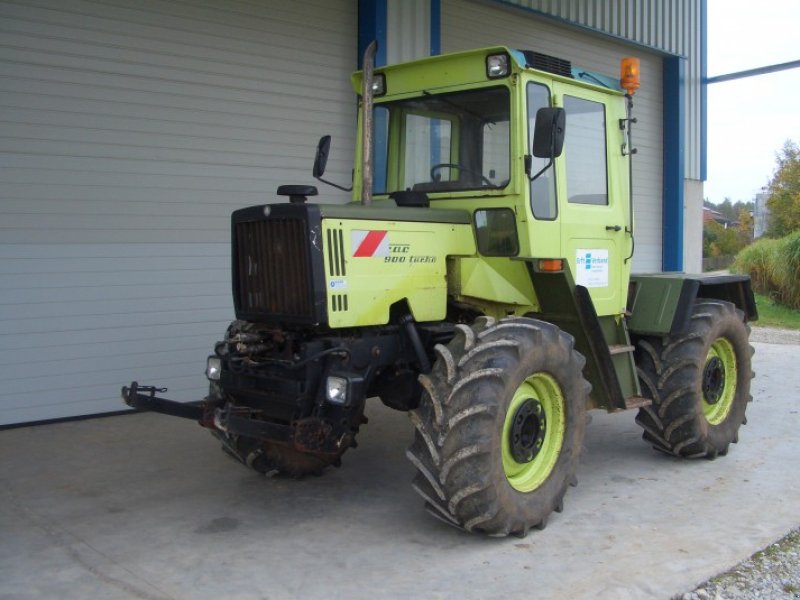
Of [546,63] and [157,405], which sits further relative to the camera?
[546,63]

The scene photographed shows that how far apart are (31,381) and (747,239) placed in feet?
133

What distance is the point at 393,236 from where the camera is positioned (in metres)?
4.98

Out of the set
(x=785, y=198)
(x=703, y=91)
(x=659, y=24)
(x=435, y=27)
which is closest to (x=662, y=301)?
(x=435, y=27)

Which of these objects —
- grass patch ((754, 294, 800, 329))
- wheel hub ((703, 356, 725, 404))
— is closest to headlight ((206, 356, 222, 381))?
wheel hub ((703, 356, 725, 404))

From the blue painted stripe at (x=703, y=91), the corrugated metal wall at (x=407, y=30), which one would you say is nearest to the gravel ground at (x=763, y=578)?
the corrugated metal wall at (x=407, y=30)

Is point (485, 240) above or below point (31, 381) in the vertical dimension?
above

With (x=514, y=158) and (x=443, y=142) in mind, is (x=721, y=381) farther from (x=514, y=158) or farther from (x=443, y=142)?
(x=443, y=142)

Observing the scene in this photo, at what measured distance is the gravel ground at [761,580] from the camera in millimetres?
4172

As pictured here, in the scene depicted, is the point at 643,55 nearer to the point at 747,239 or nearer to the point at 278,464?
the point at 278,464

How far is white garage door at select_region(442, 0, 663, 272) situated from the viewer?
10742 mm

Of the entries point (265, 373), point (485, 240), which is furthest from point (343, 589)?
point (485, 240)

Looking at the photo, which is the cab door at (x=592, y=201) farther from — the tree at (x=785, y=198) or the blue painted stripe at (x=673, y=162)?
the tree at (x=785, y=198)

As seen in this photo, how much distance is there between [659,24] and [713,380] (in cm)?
914

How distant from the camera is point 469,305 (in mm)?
5469
